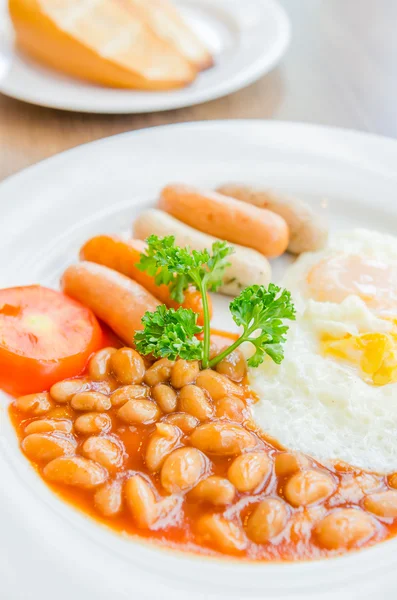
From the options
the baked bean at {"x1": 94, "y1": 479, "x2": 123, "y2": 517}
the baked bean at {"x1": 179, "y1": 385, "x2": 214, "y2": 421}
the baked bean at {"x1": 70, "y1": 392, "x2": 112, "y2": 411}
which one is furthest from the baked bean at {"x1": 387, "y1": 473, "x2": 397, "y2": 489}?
the baked bean at {"x1": 70, "y1": 392, "x2": 112, "y2": 411}

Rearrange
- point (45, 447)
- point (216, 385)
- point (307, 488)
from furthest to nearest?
point (216, 385), point (45, 447), point (307, 488)

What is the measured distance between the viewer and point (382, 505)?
6.79 ft

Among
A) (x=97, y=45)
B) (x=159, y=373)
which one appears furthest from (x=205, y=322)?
(x=97, y=45)

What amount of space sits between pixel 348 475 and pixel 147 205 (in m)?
1.73

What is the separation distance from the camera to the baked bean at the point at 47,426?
2.24 meters

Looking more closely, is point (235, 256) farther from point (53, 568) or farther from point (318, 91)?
point (318, 91)

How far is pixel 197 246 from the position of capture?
290 cm

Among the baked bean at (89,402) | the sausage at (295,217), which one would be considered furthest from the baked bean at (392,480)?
the sausage at (295,217)

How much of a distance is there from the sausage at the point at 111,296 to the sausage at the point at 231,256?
0.35 meters

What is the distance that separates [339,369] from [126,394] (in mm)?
817

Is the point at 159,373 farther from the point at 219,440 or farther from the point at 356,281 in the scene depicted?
the point at 356,281

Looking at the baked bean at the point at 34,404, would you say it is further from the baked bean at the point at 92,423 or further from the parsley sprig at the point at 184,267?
the parsley sprig at the point at 184,267

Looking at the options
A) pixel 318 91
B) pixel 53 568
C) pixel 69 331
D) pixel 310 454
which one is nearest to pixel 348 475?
pixel 310 454

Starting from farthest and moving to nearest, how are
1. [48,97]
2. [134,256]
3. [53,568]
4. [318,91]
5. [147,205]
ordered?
[318,91], [48,97], [147,205], [134,256], [53,568]
